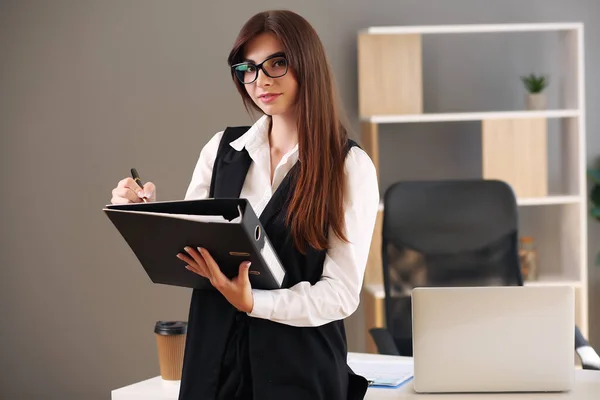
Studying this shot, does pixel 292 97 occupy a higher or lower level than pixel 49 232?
higher

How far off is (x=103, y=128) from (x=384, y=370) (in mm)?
2488

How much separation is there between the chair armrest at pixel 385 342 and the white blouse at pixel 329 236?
1076 mm

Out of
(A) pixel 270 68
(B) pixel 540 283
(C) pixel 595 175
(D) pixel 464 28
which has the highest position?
(D) pixel 464 28

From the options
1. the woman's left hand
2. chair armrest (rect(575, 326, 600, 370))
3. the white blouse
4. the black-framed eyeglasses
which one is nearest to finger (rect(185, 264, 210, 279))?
the woman's left hand

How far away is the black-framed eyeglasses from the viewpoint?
1735 mm

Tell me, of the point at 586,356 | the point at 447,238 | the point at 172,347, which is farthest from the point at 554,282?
the point at 172,347

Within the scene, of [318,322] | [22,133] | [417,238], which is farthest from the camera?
[22,133]

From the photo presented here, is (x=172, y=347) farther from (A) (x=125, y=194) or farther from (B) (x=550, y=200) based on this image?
(B) (x=550, y=200)

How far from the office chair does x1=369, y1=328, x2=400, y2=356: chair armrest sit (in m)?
0.21

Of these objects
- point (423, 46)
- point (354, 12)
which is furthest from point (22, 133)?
point (423, 46)

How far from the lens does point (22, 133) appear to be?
4.23 meters

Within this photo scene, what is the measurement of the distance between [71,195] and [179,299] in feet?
2.37

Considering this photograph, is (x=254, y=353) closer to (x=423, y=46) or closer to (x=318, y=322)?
(x=318, y=322)

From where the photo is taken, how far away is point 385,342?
2840mm
